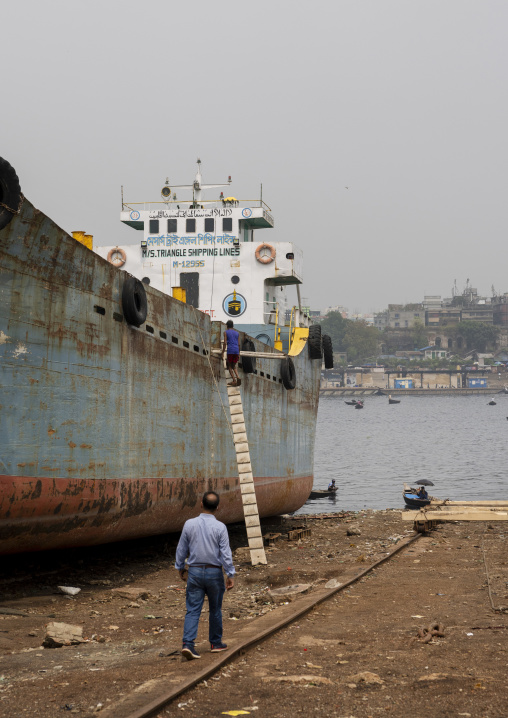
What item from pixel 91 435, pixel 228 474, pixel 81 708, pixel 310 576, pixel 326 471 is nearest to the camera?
pixel 81 708

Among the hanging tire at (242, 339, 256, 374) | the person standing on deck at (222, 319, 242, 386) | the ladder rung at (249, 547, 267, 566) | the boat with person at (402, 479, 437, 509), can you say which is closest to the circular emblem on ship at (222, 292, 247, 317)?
the hanging tire at (242, 339, 256, 374)

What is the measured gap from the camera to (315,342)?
2180 cm

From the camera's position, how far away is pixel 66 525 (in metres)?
10.1

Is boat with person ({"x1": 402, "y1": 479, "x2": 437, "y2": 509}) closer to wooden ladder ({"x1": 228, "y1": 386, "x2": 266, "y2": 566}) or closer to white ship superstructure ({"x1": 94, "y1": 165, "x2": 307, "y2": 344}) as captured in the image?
white ship superstructure ({"x1": 94, "y1": 165, "x2": 307, "y2": 344})

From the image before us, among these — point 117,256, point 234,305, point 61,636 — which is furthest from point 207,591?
point 117,256

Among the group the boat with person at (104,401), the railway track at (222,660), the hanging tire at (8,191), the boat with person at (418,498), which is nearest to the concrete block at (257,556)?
the boat with person at (104,401)

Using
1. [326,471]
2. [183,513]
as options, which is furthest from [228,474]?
[326,471]

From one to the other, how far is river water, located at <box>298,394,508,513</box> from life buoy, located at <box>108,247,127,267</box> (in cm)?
1532

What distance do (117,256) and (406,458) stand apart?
1661 inches

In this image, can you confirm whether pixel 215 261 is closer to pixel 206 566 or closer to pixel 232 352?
pixel 232 352

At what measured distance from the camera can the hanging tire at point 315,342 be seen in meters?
21.7

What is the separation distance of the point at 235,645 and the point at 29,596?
4104 millimetres

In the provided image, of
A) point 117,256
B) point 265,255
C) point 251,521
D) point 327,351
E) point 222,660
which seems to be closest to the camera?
point 222,660

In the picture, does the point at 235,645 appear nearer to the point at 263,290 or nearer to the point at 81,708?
the point at 81,708
